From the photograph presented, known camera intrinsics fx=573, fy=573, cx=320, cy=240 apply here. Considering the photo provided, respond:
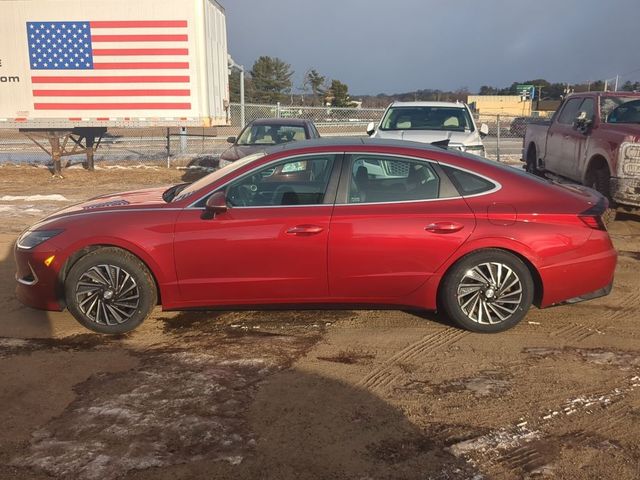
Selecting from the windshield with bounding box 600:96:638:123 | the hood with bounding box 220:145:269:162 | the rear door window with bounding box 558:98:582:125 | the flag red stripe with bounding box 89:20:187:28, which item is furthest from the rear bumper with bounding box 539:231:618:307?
the flag red stripe with bounding box 89:20:187:28

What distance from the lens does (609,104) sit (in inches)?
338

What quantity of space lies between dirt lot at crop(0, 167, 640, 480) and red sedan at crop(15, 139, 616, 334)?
30cm

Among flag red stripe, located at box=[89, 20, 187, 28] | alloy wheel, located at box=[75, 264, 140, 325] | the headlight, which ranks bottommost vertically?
alloy wheel, located at box=[75, 264, 140, 325]

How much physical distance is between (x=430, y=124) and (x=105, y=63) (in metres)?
7.41

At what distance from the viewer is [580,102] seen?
9422 mm

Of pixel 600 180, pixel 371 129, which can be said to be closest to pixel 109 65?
pixel 371 129

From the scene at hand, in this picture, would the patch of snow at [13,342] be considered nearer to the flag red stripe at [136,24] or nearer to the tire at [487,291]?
the tire at [487,291]

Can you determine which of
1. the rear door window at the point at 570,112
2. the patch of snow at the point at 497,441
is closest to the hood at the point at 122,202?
the patch of snow at the point at 497,441

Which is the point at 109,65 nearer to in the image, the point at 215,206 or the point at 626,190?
the point at 215,206

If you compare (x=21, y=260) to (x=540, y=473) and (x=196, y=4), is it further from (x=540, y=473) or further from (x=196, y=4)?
(x=196, y=4)

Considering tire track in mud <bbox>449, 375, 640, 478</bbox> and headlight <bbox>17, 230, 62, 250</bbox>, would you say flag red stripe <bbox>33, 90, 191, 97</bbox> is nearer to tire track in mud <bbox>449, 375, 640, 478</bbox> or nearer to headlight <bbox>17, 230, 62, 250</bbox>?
headlight <bbox>17, 230, 62, 250</bbox>

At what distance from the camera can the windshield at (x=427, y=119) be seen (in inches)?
400

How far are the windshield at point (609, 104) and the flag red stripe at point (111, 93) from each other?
28.2 feet

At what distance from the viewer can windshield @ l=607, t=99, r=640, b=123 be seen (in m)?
8.16
